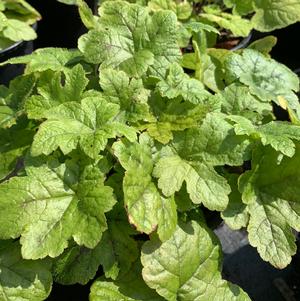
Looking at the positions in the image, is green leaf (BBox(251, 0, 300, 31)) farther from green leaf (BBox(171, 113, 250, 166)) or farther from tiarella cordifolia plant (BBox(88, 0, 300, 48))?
green leaf (BBox(171, 113, 250, 166))

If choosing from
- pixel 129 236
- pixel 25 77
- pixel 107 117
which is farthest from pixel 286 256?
pixel 25 77

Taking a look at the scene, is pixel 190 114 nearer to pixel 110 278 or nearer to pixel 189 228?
pixel 189 228

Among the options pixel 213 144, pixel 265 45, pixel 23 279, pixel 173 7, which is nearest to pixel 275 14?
pixel 265 45

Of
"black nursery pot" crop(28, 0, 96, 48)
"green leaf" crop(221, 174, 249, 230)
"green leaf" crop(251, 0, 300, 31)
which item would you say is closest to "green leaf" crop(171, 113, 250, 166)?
"green leaf" crop(221, 174, 249, 230)

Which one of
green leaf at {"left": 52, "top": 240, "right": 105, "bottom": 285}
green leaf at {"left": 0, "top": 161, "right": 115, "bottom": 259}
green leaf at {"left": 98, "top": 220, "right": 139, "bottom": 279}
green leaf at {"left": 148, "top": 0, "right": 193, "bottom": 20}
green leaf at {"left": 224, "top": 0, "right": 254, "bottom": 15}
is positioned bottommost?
green leaf at {"left": 52, "top": 240, "right": 105, "bottom": 285}

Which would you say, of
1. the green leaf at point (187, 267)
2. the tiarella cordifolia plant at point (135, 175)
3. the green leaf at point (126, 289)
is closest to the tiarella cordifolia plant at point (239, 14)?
the tiarella cordifolia plant at point (135, 175)

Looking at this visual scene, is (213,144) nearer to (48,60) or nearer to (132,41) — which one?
(132,41)

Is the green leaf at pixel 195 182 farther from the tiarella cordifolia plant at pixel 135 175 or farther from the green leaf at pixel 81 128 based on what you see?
the green leaf at pixel 81 128
